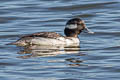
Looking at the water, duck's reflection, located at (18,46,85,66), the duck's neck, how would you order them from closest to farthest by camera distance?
1. the water
2. duck's reflection, located at (18,46,85,66)
3. the duck's neck

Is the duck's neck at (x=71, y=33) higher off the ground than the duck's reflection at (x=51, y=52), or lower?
higher

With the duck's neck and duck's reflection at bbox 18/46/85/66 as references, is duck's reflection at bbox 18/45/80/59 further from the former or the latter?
the duck's neck

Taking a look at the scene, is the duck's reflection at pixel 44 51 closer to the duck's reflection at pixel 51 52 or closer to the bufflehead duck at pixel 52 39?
the duck's reflection at pixel 51 52

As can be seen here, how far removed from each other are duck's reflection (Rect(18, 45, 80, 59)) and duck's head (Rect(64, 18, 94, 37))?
991 mm

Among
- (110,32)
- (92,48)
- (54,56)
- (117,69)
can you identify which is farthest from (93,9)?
(117,69)

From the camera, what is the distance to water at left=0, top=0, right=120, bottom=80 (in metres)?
14.8

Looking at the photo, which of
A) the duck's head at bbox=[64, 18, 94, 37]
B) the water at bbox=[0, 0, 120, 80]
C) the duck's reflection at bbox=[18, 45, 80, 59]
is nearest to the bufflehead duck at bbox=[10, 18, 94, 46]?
the duck's head at bbox=[64, 18, 94, 37]

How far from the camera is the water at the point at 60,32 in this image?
1480 cm

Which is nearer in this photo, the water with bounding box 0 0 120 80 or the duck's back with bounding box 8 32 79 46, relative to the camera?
the water with bounding box 0 0 120 80

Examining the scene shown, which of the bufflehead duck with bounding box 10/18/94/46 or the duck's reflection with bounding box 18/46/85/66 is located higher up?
the bufflehead duck with bounding box 10/18/94/46

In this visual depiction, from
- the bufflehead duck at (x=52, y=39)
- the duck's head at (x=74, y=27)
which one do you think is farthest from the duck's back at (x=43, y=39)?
the duck's head at (x=74, y=27)

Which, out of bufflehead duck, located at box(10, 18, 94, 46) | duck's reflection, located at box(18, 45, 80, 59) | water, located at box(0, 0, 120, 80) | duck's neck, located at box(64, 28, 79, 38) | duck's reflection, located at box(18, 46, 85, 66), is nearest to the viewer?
water, located at box(0, 0, 120, 80)

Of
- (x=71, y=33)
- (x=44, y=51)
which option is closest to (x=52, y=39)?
(x=71, y=33)

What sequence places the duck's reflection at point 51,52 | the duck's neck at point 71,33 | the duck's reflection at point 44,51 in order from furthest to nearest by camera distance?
the duck's neck at point 71,33
the duck's reflection at point 44,51
the duck's reflection at point 51,52
